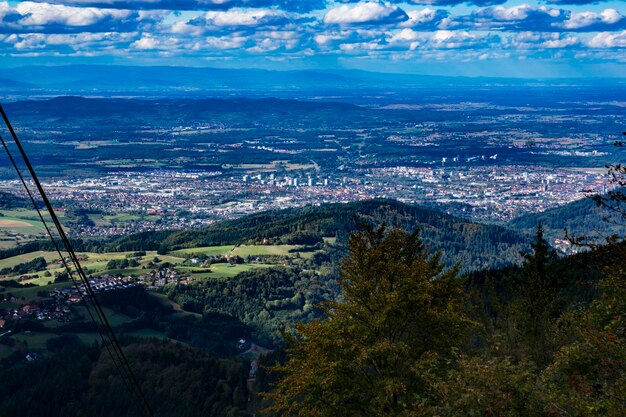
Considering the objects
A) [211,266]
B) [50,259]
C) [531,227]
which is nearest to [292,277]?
[211,266]

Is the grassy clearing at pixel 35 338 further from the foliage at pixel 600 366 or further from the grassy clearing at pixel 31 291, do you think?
the foliage at pixel 600 366

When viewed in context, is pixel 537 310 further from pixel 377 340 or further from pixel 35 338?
pixel 35 338

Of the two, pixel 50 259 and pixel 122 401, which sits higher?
pixel 122 401

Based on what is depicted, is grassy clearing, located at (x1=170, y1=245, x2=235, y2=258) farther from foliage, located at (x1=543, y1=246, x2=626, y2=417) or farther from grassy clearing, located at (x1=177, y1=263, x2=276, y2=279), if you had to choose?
foliage, located at (x1=543, y1=246, x2=626, y2=417)

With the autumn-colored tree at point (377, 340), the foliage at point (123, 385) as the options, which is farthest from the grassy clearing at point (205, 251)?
the autumn-colored tree at point (377, 340)

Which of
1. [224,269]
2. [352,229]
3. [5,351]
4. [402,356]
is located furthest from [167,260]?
[402,356]

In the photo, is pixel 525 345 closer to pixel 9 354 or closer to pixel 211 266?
pixel 9 354
